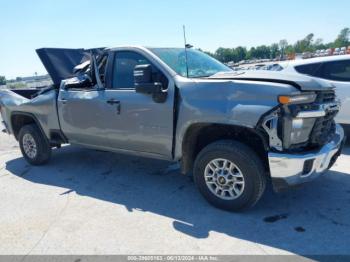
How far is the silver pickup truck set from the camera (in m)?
3.47

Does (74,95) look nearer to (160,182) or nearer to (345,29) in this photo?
(160,182)

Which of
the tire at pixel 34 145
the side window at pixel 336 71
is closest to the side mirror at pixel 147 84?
the tire at pixel 34 145

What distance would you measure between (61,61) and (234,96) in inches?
152

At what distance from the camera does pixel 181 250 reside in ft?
10.6

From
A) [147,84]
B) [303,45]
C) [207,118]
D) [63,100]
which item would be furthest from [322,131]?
[303,45]

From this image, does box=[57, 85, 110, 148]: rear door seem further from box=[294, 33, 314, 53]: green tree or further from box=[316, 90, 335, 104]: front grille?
box=[294, 33, 314, 53]: green tree

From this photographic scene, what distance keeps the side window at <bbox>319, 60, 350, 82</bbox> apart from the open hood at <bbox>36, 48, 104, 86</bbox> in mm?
4233

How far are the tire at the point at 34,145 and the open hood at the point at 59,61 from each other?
99 cm

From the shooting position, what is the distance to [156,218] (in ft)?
13.0

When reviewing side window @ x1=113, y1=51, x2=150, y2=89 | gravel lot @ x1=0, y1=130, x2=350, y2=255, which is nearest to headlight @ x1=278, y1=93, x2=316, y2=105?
gravel lot @ x1=0, y1=130, x2=350, y2=255

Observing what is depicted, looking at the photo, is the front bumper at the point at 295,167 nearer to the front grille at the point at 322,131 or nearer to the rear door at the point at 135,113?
the front grille at the point at 322,131

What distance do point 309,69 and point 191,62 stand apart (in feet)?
9.46

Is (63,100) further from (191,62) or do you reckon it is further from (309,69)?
(309,69)

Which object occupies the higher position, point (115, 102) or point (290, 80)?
point (290, 80)
